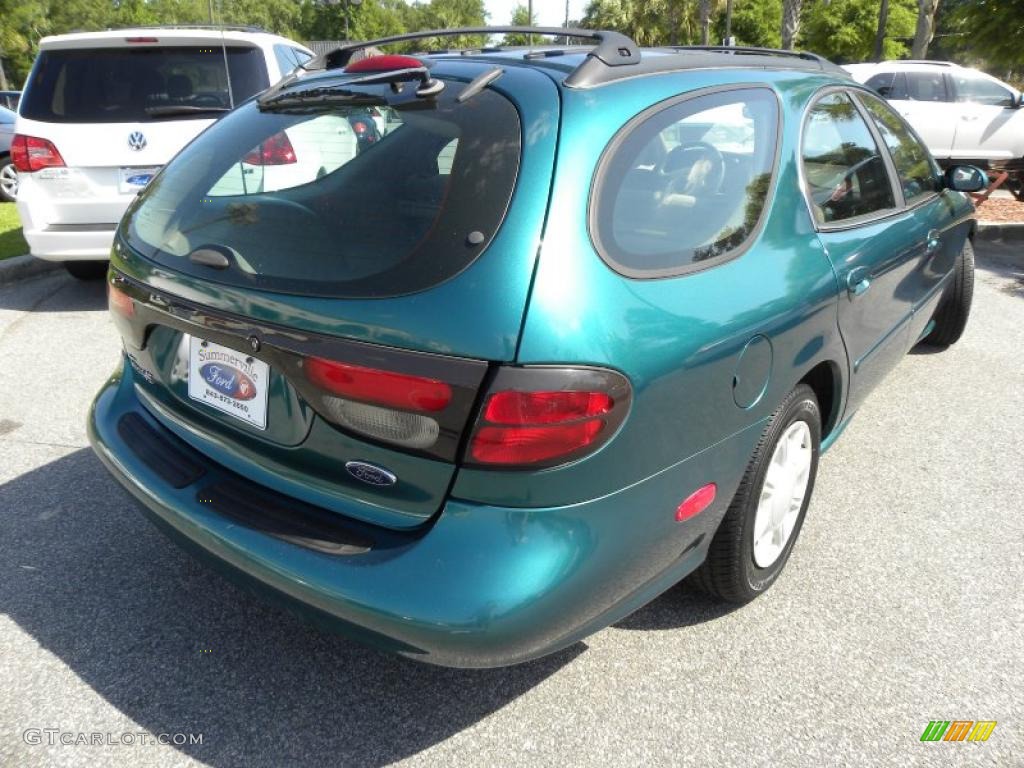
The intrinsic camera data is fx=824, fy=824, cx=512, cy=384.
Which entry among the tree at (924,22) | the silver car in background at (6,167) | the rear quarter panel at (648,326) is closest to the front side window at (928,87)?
the tree at (924,22)

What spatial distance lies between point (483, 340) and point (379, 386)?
0.25 m

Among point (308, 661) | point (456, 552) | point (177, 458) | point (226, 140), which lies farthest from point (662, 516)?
point (226, 140)

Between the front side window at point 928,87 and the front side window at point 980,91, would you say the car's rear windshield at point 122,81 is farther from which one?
the front side window at point 980,91

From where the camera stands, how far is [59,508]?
3102 mm

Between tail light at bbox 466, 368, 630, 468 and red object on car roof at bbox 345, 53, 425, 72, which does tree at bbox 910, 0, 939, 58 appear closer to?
red object on car roof at bbox 345, 53, 425, 72

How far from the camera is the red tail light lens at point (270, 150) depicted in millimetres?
2449

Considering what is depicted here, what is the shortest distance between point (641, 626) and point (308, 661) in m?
1.00

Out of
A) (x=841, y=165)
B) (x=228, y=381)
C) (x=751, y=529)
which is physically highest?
(x=841, y=165)

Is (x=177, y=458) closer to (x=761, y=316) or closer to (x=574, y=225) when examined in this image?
(x=574, y=225)

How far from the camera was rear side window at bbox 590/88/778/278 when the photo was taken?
6.27 feet

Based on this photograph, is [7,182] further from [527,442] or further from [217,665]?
[527,442]

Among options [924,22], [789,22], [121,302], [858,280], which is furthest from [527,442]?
[789,22]

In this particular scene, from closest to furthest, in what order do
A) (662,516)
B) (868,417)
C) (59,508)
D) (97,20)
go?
1. (662,516)
2. (59,508)
3. (868,417)
4. (97,20)

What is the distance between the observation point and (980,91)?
11930mm
